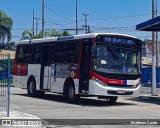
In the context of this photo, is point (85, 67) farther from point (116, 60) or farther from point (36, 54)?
point (36, 54)

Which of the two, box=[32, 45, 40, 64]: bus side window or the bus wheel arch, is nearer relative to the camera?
the bus wheel arch

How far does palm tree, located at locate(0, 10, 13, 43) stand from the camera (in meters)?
55.4

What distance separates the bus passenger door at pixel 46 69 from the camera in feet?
70.7

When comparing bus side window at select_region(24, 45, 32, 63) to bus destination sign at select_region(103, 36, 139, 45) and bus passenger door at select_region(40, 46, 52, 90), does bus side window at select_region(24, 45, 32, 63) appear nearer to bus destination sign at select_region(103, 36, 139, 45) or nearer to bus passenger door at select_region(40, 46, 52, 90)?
bus passenger door at select_region(40, 46, 52, 90)

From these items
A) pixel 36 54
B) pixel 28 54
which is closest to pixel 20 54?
pixel 28 54

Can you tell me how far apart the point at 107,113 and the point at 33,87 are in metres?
8.89

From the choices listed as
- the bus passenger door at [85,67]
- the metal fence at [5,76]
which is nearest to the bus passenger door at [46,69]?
the bus passenger door at [85,67]

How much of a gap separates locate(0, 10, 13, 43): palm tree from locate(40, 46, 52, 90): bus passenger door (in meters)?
34.3

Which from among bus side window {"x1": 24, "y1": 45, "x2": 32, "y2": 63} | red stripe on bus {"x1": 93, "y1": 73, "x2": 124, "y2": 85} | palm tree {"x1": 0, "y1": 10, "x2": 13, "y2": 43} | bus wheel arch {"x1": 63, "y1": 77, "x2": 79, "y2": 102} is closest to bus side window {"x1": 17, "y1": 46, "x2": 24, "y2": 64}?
bus side window {"x1": 24, "y1": 45, "x2": 32, "y2": 63}

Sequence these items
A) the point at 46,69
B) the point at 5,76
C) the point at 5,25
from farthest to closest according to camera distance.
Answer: the point at 5,25, the point at 46,69, the point at 5,76

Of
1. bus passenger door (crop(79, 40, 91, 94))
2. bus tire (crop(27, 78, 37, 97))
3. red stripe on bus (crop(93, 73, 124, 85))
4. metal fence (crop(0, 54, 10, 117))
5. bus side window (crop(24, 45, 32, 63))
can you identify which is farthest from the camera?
bus side window (crop(24, 45, 32, 63))

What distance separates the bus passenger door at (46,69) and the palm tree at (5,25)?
1352 inches

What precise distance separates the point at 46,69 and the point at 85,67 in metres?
3.80

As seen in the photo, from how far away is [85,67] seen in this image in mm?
18594
